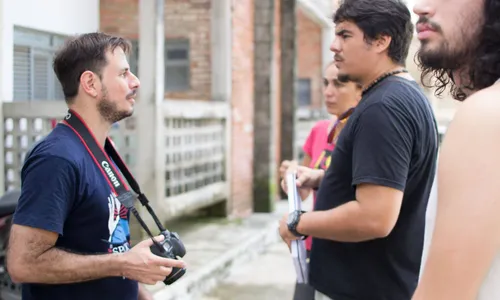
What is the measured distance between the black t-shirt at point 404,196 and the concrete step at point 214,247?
2.78 meters

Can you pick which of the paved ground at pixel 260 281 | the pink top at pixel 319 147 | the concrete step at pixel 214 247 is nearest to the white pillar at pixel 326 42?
the concrete step at pixel 214 247

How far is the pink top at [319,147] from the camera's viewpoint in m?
3.24

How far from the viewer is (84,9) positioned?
24.1ft

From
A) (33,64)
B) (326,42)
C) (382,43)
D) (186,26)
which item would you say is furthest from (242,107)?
(326,42)

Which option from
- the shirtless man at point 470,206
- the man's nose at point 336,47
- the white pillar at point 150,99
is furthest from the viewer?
the white pillar at point 150,99

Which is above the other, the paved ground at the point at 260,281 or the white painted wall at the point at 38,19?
the white painted wall at the point at 38,19

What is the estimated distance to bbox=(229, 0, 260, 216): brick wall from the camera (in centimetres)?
884

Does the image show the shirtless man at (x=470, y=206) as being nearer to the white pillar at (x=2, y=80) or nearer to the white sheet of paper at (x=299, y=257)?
the white sheet of paper at (x=299, y=257)

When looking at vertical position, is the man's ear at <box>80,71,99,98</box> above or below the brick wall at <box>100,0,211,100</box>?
below

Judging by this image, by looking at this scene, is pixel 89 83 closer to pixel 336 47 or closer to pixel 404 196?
pixel 336 47

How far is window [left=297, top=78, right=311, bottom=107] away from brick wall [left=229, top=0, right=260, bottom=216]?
943 centimetres

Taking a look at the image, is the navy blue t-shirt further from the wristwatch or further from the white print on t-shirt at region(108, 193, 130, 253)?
the wristwatch

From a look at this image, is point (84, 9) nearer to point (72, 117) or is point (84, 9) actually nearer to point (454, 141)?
point (72, 117)

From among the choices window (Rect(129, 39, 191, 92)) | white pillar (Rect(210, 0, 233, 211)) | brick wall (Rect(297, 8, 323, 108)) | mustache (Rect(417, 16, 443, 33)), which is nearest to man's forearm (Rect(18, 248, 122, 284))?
mustache (Rect(417, 16, 443, 33))
